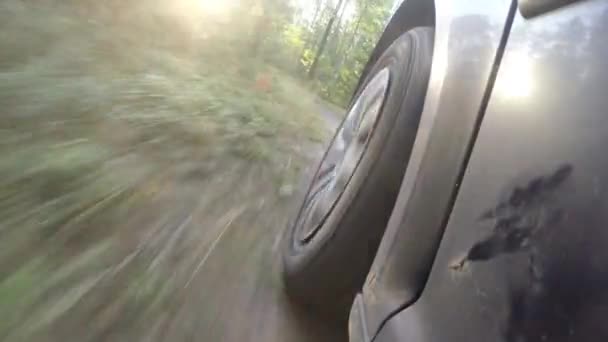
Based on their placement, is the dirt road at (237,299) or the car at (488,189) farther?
the dirt road at (237,299)

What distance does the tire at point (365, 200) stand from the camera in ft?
3.79

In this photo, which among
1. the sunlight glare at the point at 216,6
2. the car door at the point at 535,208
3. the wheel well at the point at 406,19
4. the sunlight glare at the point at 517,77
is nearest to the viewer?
the car door at the point at 535,208

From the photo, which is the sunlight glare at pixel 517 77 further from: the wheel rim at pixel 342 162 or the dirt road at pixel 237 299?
the dirt road at pixel 237 299

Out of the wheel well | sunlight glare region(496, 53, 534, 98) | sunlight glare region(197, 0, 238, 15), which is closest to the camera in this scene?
sunlight glare region(496, 53, 534, 98)

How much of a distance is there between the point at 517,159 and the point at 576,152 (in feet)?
0.37

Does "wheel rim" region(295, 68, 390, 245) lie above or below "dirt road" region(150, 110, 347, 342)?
above

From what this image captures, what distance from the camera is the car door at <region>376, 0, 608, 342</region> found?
0.58 metres

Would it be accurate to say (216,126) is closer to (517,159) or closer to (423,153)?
(423,153)

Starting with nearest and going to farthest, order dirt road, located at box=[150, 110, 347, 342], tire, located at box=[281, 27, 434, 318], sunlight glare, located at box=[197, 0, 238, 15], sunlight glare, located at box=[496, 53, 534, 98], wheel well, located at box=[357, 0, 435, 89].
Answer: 1. sunlight glare, located at box=[496, 53, 534, 98]
2. tire, located at box=[281, 27, 434, 318]
3. dirt road, located at box=[150, 110, 347, 342]
4. wheel well, located at box=[357, 0, 435, 89]
5. sunlight glare, located at box=[197, 0, 238, 15]

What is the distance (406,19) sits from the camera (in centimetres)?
174

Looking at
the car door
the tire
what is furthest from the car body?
the tire

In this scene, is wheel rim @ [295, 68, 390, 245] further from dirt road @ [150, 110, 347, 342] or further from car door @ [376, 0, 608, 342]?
car door @ [376, 0, 608, 342]

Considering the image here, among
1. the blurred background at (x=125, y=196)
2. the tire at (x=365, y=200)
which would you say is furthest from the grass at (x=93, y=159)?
the tire at (x=365, y=200)

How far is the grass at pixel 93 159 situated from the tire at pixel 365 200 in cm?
44
